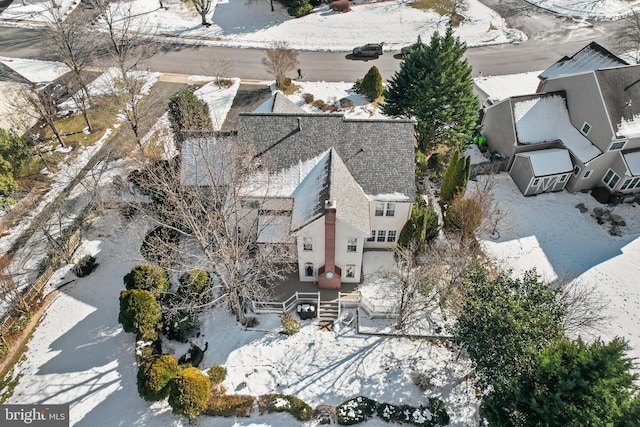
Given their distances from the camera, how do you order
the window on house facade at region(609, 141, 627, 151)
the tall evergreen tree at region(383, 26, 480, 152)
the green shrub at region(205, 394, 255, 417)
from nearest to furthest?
the green shrub at region(205, 394, 255, 417) → the window on house facade at region(609, 141, 627, 151) → the tall evergreen tree at region(383, 26, 480, 152)

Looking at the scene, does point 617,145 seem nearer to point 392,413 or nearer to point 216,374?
point 392,413

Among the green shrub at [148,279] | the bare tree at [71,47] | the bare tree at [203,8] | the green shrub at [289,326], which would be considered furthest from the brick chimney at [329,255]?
the bare tree at [203,8]

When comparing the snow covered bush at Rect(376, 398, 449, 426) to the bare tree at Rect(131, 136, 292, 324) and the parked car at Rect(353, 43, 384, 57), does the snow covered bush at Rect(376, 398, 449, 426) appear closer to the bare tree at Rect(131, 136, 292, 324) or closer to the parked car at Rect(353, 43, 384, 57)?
the bare tree at Rect(131, 136, 292, 324)

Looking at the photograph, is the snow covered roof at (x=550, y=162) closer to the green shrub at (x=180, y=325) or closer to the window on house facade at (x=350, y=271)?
the window on house facade at (x=350, y=271)

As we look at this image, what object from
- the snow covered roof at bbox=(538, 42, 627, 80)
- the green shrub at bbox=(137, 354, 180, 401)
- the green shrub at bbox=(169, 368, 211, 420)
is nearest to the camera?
the green shrub at bbox=(169, 368, 211, 420)

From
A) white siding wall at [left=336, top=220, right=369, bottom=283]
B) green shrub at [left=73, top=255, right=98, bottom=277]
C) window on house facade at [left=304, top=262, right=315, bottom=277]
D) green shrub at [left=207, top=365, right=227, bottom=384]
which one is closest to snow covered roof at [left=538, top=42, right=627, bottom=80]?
white siding wall at [left=336, top=220, right=369, bottom=283]

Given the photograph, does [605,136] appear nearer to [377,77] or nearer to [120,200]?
[377,77]
